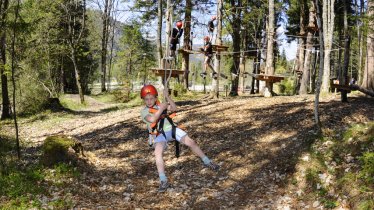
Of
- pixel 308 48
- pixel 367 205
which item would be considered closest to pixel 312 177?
pixel 367 205

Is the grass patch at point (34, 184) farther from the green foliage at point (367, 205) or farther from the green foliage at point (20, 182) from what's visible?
the green foliage at point (367, 205)

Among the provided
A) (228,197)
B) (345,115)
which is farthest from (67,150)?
(345,115)

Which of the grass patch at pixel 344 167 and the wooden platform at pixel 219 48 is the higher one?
the wooden platform at pixel 219 48

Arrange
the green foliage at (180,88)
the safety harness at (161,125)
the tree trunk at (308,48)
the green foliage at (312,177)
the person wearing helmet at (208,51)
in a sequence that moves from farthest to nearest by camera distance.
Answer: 1. the green foliage at (180,88)
2. the tree trunk at (308,48)
3. the person wearing helmet at (208,51)
4. the green foliage at (312,177)
5. the safety harness at (161,125)

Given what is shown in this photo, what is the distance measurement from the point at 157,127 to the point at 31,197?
282cm

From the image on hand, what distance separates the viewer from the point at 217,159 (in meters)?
8.90

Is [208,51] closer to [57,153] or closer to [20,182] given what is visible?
[57,153]

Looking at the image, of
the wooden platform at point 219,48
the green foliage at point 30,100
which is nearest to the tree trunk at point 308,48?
the wooden platform at point 219,48

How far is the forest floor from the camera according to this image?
22.3 ft

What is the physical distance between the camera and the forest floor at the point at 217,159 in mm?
6809

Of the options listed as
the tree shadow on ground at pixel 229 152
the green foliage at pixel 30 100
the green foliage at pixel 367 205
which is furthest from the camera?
the green foliage at pixel 30 100

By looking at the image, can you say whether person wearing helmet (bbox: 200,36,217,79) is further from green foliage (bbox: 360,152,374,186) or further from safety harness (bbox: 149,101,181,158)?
green foliage (bbox: 360,152,374,186)

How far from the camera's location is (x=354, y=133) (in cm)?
810

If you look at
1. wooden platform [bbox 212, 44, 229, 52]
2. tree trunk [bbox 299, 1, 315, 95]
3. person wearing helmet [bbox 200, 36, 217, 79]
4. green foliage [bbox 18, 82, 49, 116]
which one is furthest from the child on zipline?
green foliage [bbox 18, 82, 49, 116]
